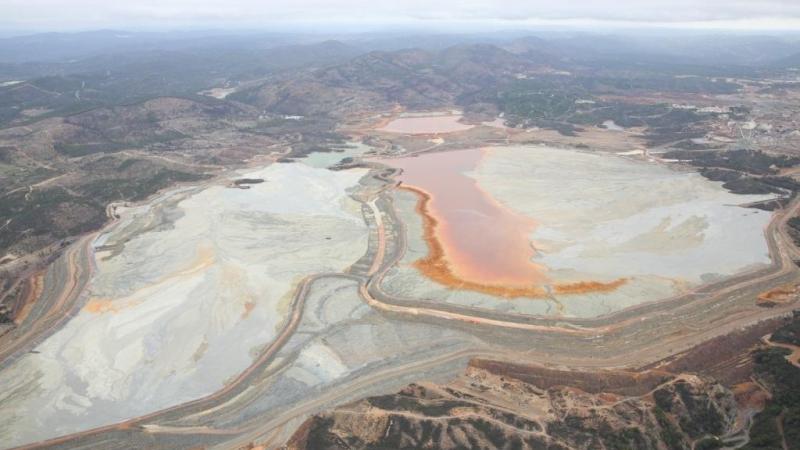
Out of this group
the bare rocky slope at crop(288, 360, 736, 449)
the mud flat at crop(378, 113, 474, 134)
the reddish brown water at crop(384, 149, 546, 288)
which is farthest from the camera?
the mud flat at crop(378, 113, 474, 134)

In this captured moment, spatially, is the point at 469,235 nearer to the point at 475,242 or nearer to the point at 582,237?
the point at 475,242

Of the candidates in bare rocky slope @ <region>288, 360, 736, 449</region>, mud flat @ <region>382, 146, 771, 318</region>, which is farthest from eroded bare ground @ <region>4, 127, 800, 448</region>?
mud flat @ <region>382, 146, 771, 318</region>

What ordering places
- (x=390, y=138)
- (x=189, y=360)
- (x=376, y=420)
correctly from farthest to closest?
1. (x=390, y=138)
2. (x=189, y=360)
3. (x=376, y=420)

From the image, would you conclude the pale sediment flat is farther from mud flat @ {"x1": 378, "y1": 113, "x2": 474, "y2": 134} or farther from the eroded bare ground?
mud flat @ {"x1": 378, "y1": 113, "x2": 474, "y2": 134}

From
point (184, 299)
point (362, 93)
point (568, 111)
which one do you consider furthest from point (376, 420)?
point (362, 93)

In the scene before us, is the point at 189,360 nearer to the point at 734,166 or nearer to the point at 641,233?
the point at 641,233

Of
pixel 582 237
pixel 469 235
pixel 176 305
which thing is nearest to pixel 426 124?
pixel 469 235

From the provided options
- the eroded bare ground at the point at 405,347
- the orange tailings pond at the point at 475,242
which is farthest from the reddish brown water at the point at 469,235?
the eroded bare ground at the point at 405,347
